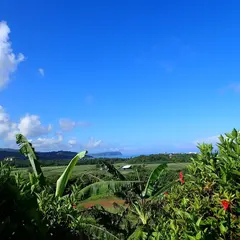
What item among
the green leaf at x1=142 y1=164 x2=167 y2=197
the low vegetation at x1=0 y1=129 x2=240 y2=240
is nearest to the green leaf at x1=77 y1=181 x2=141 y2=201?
the green leaf at x1=142 y1=164 x2=167 y2=197

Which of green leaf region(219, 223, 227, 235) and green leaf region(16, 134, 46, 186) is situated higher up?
green leaf region(16, 134, 46, 186)

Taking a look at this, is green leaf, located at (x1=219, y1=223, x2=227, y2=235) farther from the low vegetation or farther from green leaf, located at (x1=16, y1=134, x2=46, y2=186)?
→ green leaf, located at (x1=16, y1=134, x2=46, y2=186)

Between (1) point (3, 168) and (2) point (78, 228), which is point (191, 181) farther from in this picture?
(1) point (3, 168)

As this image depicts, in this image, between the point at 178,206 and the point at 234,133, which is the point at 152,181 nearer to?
the point at 178,206

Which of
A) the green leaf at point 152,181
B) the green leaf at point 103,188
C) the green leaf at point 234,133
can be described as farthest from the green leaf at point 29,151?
the green leaf at point 234,133

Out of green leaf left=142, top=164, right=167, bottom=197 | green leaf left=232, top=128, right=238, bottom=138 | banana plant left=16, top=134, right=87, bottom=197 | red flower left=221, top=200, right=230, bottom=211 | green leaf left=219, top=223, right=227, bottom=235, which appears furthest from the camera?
green leaf left=142, top=164, right=167, bottom=197

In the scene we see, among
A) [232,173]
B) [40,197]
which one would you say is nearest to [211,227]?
[232,173]

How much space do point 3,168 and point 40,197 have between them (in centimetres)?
61

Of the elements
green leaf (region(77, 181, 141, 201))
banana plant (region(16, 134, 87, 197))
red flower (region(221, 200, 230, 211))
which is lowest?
green leaf (region(77, 181, 141, 201))

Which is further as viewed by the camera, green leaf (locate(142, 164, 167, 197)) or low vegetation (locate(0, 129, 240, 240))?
green leaf (locate(142, 164, 167, 197))

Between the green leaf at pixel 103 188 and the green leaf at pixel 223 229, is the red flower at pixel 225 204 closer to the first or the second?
the green leaf at pixel 223 229

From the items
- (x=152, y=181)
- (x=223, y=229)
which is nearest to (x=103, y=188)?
(x=152, y=181)

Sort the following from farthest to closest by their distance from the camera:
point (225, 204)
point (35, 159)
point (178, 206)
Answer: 1. point (35, 159)
2. point (178, 206)
3. point (225, 204)

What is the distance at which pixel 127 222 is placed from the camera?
8.99 m
